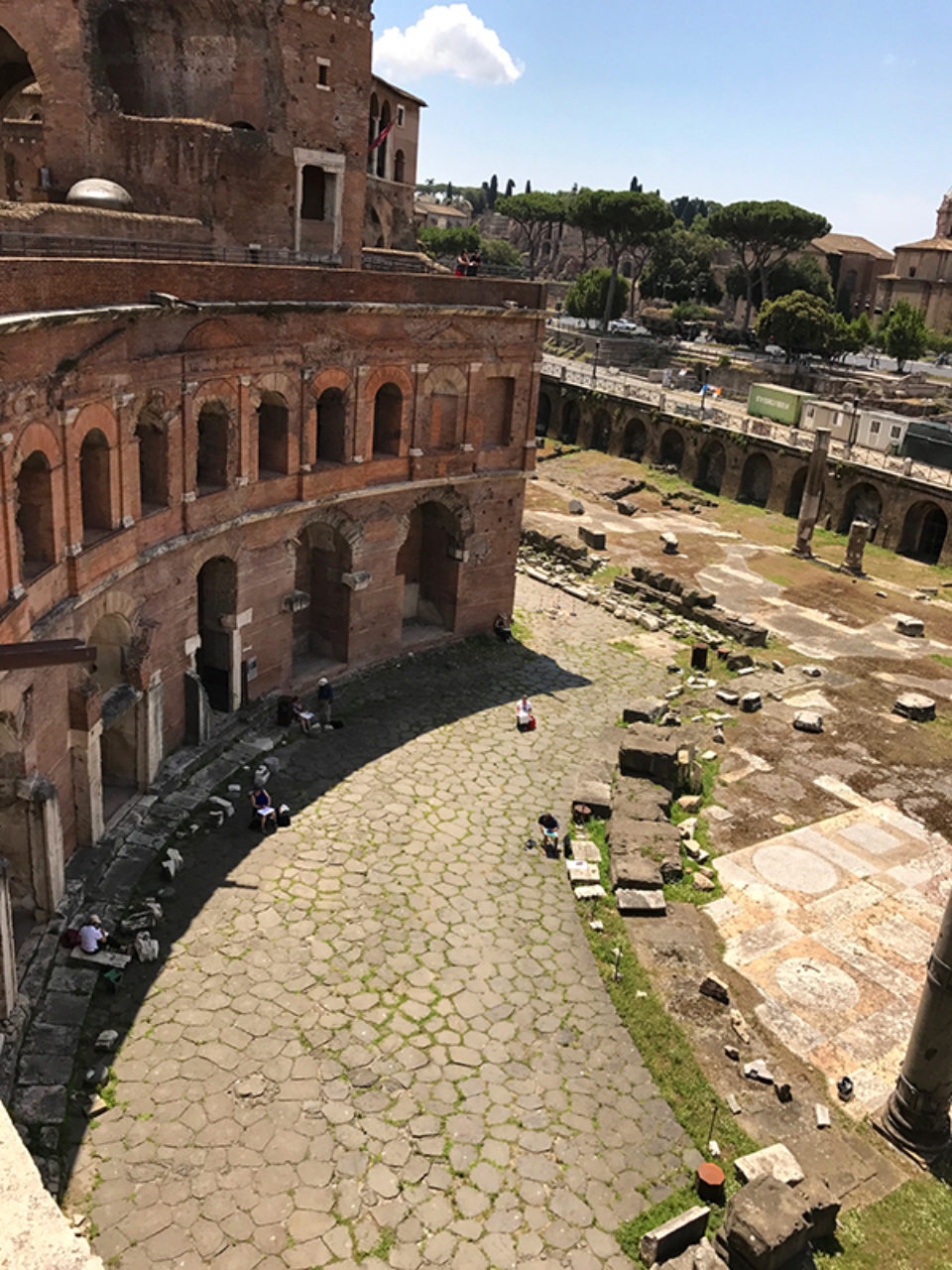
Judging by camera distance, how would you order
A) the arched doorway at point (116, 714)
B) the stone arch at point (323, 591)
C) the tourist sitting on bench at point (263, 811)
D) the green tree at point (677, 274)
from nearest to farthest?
the arched doorway at point (116, 714)
the tourist sitting on bench at point (263, 811)
the stone arch at point (323, 591)
the green tree at point (677, 274)

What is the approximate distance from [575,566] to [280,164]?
14835 millimetres

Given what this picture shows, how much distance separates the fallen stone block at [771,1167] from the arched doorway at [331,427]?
47.9 ft

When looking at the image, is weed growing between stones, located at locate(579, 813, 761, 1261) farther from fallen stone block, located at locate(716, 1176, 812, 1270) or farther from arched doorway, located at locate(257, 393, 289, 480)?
arched doorway, located at locate(257, 393, 289, 480)

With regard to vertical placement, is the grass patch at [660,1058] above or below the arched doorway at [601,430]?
below

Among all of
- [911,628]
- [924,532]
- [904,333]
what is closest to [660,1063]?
[911,628]

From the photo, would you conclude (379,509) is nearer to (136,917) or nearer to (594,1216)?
(136,917)

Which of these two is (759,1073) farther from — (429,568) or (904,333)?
(904,333)

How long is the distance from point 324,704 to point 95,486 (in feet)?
22.5

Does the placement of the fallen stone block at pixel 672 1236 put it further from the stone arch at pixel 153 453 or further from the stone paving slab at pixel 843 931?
the stone arch at pixel 153 453

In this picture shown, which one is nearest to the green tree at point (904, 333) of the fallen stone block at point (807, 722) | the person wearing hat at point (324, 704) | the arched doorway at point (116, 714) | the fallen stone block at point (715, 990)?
the fallen stone block at point (807, 722)

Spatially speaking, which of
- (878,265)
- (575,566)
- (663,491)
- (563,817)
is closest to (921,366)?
(878,265)

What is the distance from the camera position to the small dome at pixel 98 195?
19.9 meters

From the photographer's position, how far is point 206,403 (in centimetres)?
1761

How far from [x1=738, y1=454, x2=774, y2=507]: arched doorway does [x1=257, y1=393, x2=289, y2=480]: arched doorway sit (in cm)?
2913
